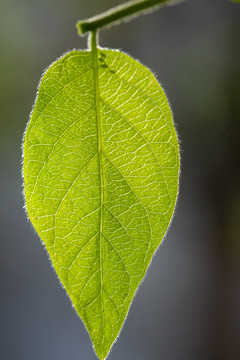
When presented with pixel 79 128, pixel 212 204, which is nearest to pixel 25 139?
pixel 79 128

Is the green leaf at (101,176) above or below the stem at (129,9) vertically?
below

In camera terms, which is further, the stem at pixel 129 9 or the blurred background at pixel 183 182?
the blurred background at pixel 183 182

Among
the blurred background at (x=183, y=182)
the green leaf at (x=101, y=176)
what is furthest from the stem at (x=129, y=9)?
the blurred background at (x=183, y=182)

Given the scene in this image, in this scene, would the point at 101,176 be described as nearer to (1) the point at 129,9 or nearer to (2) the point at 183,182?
(1) the point at 129,9

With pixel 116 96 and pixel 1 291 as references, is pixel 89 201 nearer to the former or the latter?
pixel 116 96

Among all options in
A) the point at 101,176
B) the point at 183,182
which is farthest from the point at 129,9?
the point at 183,182

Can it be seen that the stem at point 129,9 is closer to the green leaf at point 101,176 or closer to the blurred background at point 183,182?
the green leaf at point 101,176
